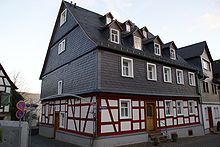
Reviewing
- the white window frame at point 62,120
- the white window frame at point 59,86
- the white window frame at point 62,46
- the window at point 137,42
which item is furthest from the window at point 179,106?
the white window frame at point 62,46

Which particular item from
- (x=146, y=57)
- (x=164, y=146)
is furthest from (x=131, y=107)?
(x=146, y=57)

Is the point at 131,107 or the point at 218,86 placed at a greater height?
the point at 218,86

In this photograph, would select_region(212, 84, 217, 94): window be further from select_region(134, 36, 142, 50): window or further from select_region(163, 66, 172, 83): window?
select_region(134, 36, 142, 50): window

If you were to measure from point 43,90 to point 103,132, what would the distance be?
12.1 meters

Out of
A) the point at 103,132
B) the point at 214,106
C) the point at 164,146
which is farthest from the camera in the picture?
the point at 214,106

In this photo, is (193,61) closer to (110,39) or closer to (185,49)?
(185,49)

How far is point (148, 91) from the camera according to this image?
13.9m

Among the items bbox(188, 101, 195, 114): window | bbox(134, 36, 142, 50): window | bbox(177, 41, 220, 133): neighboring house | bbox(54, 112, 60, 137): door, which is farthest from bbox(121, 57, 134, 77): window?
bbox(177, 41, 220, 133): neighboring house

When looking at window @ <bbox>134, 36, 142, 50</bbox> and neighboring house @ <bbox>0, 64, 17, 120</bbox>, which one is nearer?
window @ <bbox>134, 36, 142, 50</bbox>

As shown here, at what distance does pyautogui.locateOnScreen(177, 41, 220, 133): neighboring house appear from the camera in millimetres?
20344

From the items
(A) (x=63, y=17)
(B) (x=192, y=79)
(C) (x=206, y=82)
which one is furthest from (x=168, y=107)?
(A) (x=63, y=17)

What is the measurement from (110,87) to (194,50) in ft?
55.8

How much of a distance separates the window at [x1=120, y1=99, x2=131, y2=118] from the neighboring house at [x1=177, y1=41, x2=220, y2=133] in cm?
1144

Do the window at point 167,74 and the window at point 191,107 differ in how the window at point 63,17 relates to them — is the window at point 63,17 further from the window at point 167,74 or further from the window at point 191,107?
the window at point 191,107
